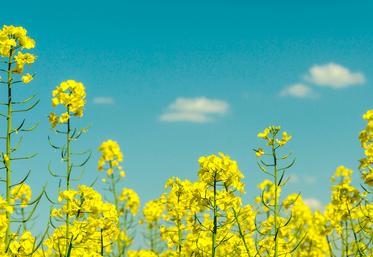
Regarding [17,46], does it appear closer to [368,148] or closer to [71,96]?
[71,96]

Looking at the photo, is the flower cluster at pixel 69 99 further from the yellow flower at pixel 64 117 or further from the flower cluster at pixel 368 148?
the flower cluster at pixel 368 148

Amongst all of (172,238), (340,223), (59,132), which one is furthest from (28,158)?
(340,223)

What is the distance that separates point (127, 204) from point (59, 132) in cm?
542

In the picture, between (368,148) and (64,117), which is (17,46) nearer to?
(64,117)

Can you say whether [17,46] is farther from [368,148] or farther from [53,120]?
[368,148]

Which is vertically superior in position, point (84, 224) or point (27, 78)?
point (27, 78)

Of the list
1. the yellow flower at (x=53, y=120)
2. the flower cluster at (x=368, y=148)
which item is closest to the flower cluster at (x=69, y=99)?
the yellow flower at (x=53, y=120)

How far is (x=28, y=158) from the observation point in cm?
483

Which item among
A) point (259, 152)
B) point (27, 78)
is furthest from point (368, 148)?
point (27, 78)

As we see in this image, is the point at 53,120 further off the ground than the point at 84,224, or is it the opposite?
the point at 53,120

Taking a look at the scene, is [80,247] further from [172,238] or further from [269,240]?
[269,240]

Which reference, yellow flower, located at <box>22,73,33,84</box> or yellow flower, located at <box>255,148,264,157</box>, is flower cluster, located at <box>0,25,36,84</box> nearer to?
yellow flower, located at <box>22,73,33,84</box>

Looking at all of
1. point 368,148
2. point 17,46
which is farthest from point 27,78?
point 368,148

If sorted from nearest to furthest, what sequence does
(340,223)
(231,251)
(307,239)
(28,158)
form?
(28,158)
(231,251)
(340,223)
(307,239)
